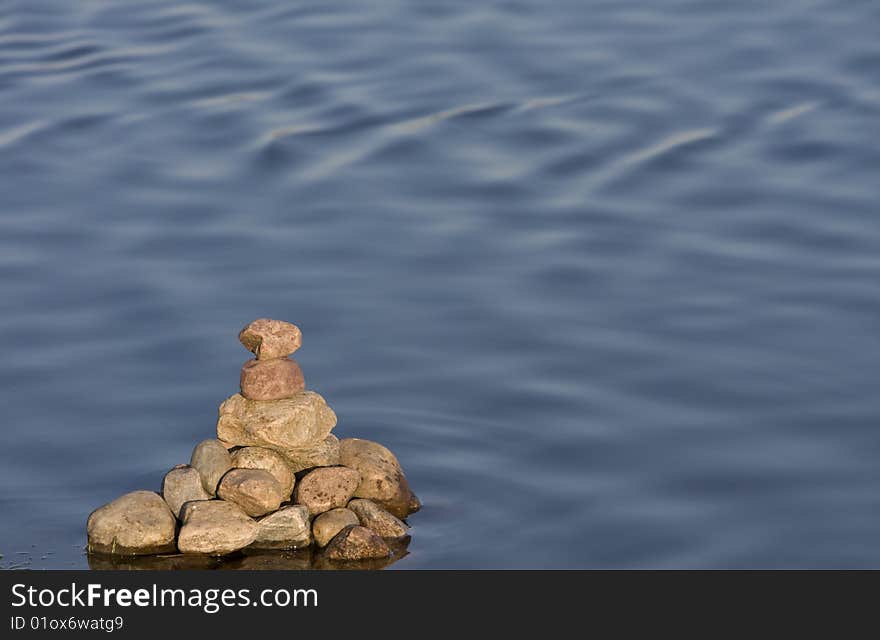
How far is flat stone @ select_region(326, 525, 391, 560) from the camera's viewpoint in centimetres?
2200

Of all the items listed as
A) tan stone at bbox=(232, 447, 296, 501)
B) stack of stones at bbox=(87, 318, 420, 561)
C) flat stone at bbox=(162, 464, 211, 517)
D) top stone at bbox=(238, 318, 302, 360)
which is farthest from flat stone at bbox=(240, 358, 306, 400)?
flat stone at bbox=(162, 464, 211, 517)

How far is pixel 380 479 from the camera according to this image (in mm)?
23234

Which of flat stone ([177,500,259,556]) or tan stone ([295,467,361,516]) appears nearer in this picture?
flat stone ([177,500,259,556])

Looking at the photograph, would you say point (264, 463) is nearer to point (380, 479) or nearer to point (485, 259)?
point (380, 479)

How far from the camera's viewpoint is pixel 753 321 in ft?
95.6

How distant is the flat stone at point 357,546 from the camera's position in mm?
22000

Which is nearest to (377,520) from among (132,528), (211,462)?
(211,462)

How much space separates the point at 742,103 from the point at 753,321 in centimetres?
1358

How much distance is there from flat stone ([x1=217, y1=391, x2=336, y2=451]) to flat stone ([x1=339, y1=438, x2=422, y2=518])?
51 cm

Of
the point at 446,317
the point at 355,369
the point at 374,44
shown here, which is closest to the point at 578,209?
the point at 446,317

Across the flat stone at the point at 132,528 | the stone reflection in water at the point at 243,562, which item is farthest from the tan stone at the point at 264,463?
the flat stone at the point at 132,528

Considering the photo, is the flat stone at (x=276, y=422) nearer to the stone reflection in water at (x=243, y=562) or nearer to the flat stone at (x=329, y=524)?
the flat stone at (x=329, y=524)

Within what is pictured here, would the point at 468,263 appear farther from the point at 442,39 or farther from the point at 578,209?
the point at 442,39

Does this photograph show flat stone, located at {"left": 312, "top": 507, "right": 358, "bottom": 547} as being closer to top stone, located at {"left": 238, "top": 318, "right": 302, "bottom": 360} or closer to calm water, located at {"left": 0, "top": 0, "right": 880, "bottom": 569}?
calm water, located at {"left": 0, "top": 0, "right": 880, "bottom": 569}
